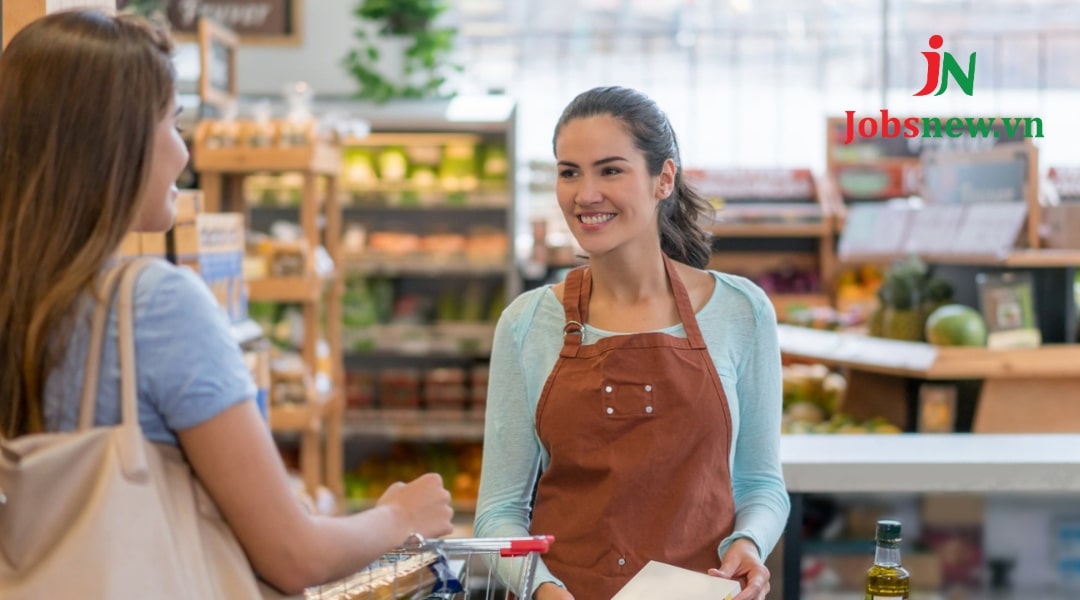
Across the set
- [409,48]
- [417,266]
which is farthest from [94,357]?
[409,48]

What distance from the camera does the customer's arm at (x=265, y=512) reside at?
139 cm

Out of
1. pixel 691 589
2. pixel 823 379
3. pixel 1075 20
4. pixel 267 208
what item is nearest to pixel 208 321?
pixel 691 589

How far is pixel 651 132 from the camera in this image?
227 cm

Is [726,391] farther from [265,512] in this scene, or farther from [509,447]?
[265,512]

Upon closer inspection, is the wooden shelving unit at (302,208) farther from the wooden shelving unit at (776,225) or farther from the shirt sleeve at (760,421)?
the wooden shelving unit at (776,225)

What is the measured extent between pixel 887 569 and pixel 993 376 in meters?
2.27

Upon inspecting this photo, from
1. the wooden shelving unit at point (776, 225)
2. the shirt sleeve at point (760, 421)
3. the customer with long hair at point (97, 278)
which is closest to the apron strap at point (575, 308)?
the shirt sleeve at point (760, 421)

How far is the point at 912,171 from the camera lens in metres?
7.93

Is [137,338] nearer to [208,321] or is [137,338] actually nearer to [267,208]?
[208,321]

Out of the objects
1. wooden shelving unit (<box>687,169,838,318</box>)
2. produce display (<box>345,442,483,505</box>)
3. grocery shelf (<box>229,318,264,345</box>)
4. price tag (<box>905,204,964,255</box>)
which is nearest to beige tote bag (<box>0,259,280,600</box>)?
grocery shelf (<box>229,318,264,345</box>)

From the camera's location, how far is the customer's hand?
1.60m

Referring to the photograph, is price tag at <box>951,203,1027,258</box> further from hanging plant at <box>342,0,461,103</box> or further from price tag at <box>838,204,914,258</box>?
hanging plant at <box>342,0,461,103</box>

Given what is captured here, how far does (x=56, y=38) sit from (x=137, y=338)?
1.08 ft

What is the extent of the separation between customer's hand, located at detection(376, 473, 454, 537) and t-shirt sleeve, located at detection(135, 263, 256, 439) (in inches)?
11.5
